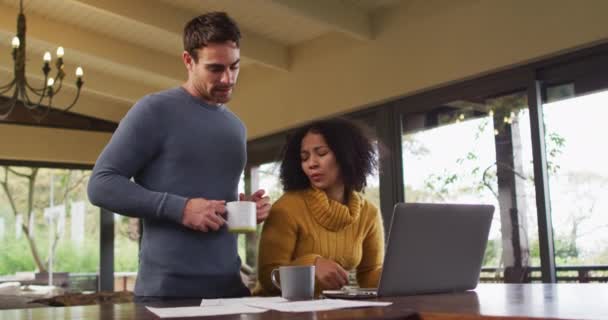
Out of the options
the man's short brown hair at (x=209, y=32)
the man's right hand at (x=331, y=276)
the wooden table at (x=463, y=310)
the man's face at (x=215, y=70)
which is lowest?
the wooden table at (x=463, y=310)

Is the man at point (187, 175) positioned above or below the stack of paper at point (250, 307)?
above

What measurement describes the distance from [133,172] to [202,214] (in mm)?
232

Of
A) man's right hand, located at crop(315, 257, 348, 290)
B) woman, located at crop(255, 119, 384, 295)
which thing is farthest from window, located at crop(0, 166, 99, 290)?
man's right hand, located at crop(315, 257, 348, 290)

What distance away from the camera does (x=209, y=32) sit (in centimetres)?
171

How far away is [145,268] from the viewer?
1652mm

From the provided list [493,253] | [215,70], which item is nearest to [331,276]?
[215,70]

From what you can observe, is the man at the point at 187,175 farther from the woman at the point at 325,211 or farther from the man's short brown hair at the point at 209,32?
the woman at the point at 325,211

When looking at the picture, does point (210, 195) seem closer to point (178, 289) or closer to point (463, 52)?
point (178, 289)

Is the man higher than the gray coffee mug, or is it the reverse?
the man

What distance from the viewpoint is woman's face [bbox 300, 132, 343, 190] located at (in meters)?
2.04

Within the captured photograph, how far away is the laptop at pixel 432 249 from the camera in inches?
56.6

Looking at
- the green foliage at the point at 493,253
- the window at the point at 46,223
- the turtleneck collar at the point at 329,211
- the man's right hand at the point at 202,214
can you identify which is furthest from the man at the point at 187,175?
the window at the point at 46,223

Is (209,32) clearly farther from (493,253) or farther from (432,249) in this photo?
(493,253)

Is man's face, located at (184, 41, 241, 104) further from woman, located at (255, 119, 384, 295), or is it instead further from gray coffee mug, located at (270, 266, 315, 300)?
gray coffee mug, located at (270, 266, 315, 300)
